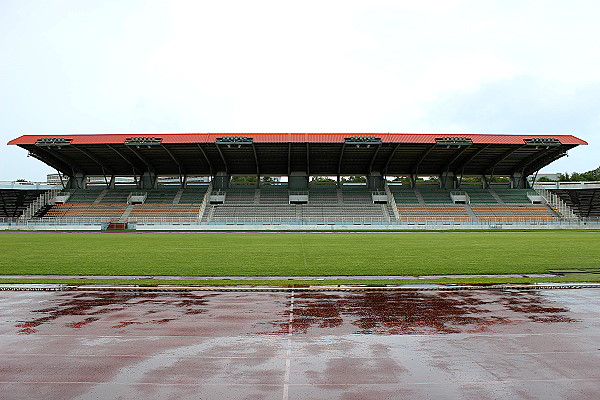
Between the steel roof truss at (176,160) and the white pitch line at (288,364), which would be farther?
the steel roof truss at (176,160)

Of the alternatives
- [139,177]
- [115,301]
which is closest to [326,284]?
[115,301]

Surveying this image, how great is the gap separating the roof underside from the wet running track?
44056 mm

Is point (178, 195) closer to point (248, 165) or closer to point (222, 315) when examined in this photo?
point (248, 165)

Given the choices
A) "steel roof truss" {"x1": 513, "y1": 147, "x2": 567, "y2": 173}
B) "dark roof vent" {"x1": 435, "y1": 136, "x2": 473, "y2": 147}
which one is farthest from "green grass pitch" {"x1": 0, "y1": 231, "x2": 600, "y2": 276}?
"steel roof truss" {"x1": 513, "y1": 147, "x2": 567, "y2": 173}

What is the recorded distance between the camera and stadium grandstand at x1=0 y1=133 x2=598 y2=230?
5288cm

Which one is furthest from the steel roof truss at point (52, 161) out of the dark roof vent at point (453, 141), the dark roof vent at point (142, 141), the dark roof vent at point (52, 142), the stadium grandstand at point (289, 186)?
the dark roof vent at point (453, 141)

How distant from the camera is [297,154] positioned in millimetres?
58500

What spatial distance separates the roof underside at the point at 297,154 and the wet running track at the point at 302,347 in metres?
44.1

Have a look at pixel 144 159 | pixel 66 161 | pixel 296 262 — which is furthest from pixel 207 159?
pixel 296 262

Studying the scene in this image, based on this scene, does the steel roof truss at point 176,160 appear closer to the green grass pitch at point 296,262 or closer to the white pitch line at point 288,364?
the green grass pitch at point 296,262

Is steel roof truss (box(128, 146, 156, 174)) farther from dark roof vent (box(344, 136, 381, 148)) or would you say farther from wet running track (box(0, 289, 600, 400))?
wet running track (box(0, 289, 600, 400))

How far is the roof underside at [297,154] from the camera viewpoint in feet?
175

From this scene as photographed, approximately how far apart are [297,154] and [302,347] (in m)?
52.7

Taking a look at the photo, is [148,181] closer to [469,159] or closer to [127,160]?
[127,160]
